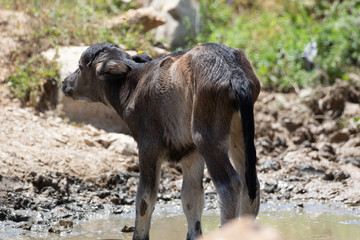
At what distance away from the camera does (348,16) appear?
46.6 feet

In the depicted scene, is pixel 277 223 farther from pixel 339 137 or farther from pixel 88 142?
pixel 88 142

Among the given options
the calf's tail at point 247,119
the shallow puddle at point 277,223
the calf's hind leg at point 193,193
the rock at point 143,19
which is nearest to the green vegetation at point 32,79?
the rock at point 143,19

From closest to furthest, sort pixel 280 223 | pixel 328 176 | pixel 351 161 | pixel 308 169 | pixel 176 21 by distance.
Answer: pixel 280 223, pixel 328 176, pixel 308 169, pixel 351 161, pixel 176 21

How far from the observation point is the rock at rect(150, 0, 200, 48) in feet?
45.4

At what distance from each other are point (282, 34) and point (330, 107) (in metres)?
3.42

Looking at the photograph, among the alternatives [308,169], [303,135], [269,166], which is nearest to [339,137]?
[303,135]

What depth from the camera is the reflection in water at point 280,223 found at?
715 cm

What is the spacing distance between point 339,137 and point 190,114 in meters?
5.66

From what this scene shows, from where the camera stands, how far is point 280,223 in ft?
25.5

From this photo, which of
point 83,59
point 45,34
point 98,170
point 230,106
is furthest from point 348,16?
point 230,106

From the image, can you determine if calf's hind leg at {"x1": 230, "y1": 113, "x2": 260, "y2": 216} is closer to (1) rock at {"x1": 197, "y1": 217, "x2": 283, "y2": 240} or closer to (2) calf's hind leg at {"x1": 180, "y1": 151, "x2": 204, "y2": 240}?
(2) calf's hind leg at {"x1": 180, "y1": 151, "x2": 204, "y2": 240}

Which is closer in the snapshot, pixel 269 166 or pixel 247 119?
pixel 247 119

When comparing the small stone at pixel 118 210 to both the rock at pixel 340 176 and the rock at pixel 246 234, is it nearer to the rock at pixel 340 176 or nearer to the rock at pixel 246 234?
the rock at pixel 340 176

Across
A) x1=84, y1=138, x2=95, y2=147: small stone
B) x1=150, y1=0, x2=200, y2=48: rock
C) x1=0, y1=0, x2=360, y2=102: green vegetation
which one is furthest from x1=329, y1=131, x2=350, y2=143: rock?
x1=150, y1=0, x2=200, y2=48: rock
